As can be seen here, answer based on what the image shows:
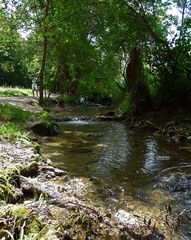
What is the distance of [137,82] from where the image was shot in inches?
736

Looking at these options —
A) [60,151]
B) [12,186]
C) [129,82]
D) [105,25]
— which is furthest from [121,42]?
[12,186]

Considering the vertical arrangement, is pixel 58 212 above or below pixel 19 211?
below

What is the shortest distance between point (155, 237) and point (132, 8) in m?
14.0

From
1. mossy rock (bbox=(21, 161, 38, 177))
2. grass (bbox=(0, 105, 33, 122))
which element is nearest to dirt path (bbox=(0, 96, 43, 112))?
grass (bbox=(0, 105, 33, 122))

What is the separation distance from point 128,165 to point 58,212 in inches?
181

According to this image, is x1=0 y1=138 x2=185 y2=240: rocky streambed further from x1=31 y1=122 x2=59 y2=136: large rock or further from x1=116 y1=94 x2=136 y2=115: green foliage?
x1=116 y1=94 x2=136 y2=115: green foliage

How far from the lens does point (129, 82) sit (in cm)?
2020

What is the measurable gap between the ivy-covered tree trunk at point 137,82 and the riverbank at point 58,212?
12.1 m

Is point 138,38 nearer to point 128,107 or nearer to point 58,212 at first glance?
point 128,107

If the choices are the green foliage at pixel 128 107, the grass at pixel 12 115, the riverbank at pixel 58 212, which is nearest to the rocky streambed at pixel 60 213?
the riverbank at pixel 58 212

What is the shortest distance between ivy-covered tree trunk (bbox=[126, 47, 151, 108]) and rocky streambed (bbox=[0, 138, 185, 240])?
1216cm

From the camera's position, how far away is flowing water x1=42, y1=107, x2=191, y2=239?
650 centimetres

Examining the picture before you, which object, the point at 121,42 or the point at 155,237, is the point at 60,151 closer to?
the point at 155,237

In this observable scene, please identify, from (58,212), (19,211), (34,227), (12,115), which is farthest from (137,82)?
(34,227)
